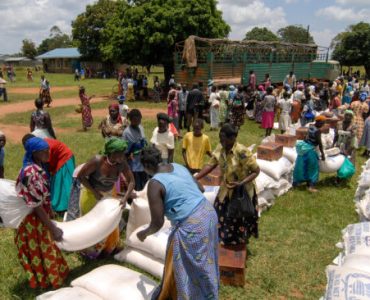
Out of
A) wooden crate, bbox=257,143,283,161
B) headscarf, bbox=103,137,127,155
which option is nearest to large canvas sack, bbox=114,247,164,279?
headscarf, bbox=103,137,127,155

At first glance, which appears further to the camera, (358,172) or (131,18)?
(131,18)

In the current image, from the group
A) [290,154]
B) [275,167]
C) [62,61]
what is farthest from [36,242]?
[62,61]

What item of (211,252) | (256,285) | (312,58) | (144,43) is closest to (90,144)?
(256,285)

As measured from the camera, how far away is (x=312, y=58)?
22.2 m

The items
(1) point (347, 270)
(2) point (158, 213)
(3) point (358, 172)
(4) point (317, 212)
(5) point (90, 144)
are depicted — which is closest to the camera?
(2) point (158, 213)

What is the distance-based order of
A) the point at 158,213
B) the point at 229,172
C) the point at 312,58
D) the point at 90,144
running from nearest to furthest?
the point at 158,213 → the point at 229,172 → the point at 90,144 → the point at 312,58

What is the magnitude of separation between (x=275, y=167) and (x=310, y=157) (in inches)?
32.4

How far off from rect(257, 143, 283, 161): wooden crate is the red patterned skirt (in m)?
3.63

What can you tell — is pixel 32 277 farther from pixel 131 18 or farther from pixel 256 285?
pixel 131 18

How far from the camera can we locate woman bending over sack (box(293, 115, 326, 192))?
243 inches

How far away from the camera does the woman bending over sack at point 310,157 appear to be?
20.3ft

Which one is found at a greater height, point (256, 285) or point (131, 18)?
point (131, 18)

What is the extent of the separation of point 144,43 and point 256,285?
631 inches

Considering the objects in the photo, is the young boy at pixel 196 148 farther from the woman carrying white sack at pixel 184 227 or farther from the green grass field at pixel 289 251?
the woman carrying white sack at pixel 184 227
